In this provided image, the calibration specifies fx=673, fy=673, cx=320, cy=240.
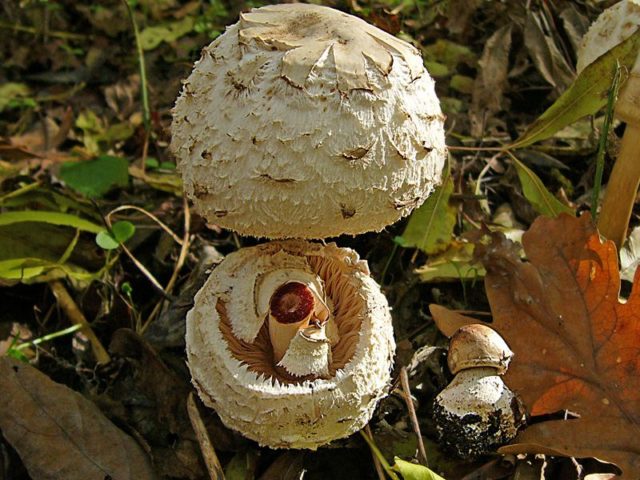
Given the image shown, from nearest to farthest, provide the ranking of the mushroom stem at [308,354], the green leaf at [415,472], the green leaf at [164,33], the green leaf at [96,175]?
the green leaf at [415,472], the mushroom stem at [308,354], the green leaf at [96,175], the green leaf at [164,33]

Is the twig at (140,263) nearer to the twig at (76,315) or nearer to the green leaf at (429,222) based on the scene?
the twig at (76,315)

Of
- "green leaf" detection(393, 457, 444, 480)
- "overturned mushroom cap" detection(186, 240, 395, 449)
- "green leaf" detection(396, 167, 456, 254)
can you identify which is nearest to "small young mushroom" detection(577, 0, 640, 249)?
"green leaf" detection(396, 167, 456, 254)

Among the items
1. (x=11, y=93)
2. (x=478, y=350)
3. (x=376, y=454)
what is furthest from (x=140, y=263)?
(x=11, y=93)

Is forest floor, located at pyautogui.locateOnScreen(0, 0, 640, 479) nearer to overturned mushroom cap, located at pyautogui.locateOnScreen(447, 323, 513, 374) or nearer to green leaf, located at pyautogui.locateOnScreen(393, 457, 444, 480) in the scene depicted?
green leaf, located at pyautogui.locateOnScreen(393, 457, 444, 480)

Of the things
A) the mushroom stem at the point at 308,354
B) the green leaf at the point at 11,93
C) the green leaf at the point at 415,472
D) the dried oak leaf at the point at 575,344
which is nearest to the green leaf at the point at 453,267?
the dried oak leaf at the point at 575,344

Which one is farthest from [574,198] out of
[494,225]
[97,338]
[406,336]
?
[97,338]

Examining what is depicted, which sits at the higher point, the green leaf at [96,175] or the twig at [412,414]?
the green leaf at [96,175]
